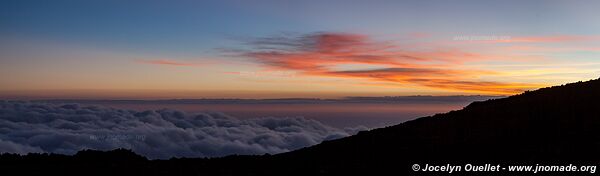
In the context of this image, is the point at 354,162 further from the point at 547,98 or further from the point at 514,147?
the point at 547,98

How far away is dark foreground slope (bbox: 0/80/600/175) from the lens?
2569 cm

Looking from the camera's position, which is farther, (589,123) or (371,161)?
(589,123)

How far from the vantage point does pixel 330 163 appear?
2828 centimetres

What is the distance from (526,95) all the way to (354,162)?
30.0 m

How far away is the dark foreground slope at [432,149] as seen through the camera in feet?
84.3

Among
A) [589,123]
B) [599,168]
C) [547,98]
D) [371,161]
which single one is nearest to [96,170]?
[371,161]

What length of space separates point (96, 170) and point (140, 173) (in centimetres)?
323

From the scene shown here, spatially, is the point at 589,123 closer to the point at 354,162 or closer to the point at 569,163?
the point at 569,163

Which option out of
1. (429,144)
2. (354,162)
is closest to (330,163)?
(354,162)

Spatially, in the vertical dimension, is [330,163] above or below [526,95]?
below

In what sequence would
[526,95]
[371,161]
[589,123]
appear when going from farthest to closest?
[526,95] → [589,123] → [371,161]

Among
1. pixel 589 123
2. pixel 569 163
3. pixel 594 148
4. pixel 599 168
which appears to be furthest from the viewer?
pixel 589 123

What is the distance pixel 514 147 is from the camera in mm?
27984

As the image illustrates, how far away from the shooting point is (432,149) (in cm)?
3041
